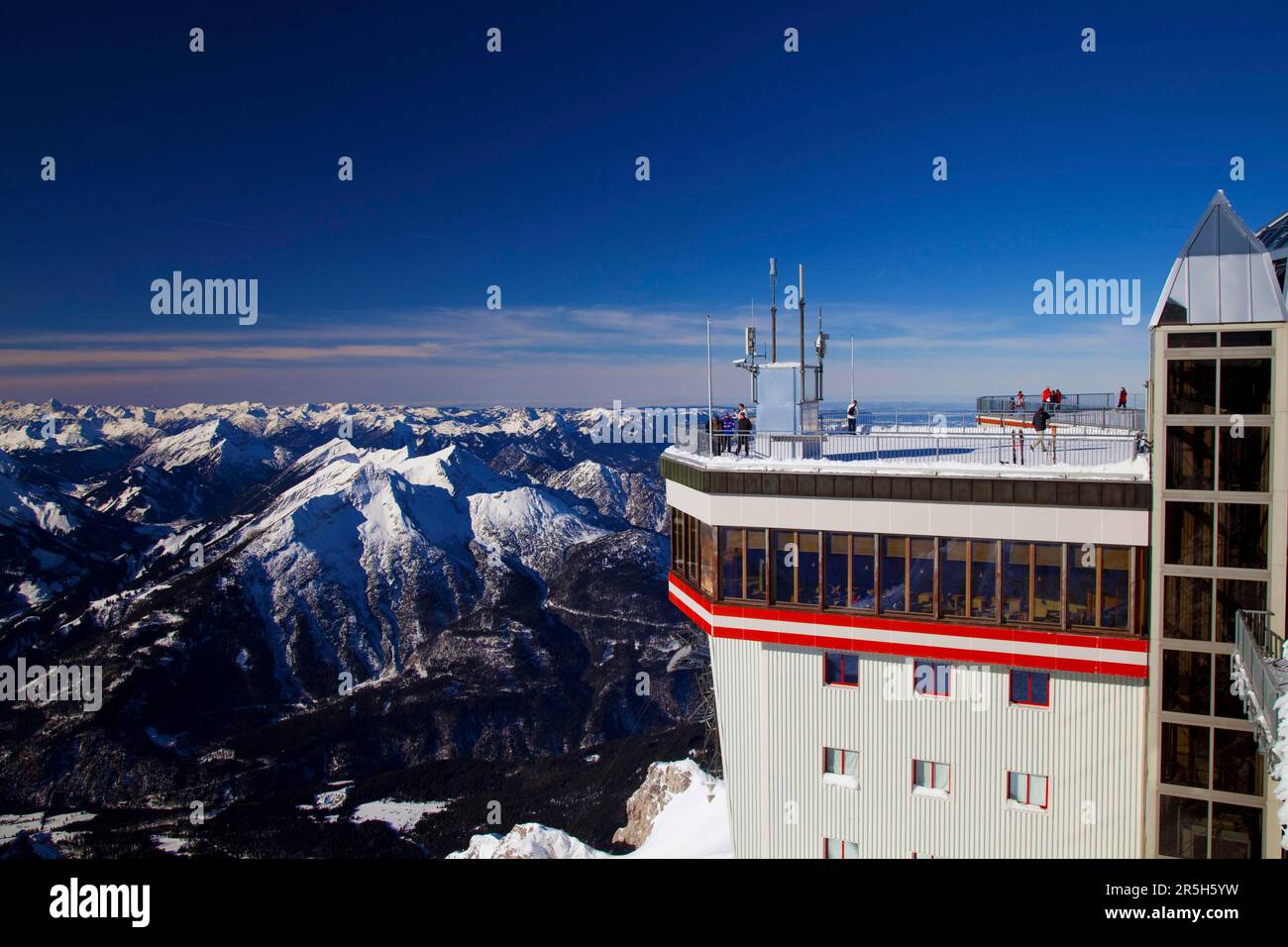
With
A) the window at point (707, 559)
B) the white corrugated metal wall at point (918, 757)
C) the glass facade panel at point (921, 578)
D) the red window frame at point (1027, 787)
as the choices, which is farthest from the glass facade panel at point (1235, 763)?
the window at point (707, 559)

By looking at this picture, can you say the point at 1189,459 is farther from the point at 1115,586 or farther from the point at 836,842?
the point at 836,842

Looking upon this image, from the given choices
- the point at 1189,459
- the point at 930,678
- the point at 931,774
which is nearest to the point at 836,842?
the point at 931,774

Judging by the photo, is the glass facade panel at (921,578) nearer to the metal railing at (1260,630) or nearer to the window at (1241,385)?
the metal railing at (1260,630)

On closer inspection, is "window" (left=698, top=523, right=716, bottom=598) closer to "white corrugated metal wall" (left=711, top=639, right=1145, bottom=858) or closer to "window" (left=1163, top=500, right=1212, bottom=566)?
"white corrugated metal wall" (left=711, top=639, right=1145, bottom=858)

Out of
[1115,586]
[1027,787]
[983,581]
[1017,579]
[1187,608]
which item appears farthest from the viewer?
[983,581]
